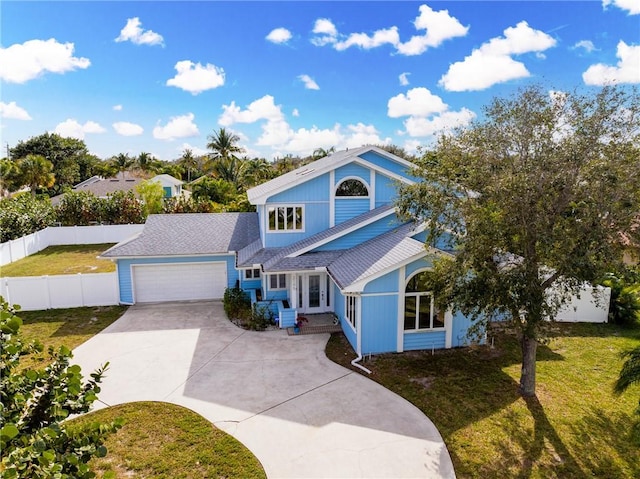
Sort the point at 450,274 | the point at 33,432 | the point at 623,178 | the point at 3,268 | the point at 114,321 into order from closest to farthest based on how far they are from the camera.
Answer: the point at 33,432 → the point at 623,178 → the point at 450,274 → the point at 114,321 → the point at 3,268

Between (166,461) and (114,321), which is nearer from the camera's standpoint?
(166,461)

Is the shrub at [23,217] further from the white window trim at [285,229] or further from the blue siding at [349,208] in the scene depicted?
the blue siding at [349,208]

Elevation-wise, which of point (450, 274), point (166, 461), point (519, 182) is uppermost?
point (519, 182)

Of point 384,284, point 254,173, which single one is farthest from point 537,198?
point 254,173

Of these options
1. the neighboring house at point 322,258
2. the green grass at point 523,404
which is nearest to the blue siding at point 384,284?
the neighboring house at point 322,258

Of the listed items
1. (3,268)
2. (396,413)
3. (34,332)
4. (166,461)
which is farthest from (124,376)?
(3,268)

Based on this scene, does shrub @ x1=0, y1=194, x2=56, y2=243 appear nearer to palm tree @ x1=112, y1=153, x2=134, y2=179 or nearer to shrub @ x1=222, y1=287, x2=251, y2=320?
shrub @ x1=222, y1=287, x2=251, y2=320

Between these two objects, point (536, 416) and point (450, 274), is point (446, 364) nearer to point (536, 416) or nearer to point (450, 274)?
point (536, 416)

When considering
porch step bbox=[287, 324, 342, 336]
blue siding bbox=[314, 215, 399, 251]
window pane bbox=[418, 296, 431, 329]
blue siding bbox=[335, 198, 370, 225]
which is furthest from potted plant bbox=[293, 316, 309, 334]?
blue siding bbox=[335, 198, 370, 225]
